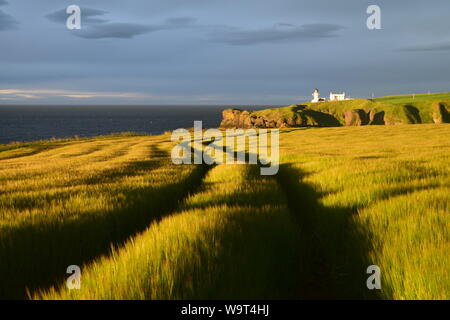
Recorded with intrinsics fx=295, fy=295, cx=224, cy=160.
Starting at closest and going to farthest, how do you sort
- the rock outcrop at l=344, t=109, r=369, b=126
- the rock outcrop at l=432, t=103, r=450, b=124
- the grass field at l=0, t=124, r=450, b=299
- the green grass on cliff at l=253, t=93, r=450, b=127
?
the grass field at l=0, t=124, r=450, b=299 → the rock outcrop at l=432, t=103, r=450, b=124 → the green grass on cliff at l=253, t=93, r=450, b=127 → the rock outcrop at l=344, t=109, r=369, b=126

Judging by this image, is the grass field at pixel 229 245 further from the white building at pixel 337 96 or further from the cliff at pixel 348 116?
the white building at pixel 337 96

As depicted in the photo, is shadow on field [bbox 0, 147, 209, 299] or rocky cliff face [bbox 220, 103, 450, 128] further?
rocky cliff face [bbox 220, 103, 450, 128]

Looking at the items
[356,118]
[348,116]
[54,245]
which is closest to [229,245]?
[54,245]

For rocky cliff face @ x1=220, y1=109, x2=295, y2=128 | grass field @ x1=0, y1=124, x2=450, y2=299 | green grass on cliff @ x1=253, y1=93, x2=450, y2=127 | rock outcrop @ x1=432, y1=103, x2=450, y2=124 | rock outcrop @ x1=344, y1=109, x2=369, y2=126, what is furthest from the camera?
rock outcrop @ x1=344, y1=109, x2=369, y2=126

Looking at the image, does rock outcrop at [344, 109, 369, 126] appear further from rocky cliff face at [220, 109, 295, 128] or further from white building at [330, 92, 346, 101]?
white building at [330, 92, 346, 101]

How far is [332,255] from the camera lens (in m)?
4.14

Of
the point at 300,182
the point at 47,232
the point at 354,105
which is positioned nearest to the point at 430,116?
the point at 354,105

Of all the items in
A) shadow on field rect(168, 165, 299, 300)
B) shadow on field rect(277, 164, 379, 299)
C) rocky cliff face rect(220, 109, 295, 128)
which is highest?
rocky cliff face rect(220, 109, 295, 128)

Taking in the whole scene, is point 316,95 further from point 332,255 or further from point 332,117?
point 332,255

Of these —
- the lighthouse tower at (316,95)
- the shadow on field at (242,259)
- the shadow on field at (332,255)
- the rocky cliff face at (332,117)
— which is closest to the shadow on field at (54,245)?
the shadow on field at (242,259)

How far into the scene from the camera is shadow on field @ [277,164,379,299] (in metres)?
3.30

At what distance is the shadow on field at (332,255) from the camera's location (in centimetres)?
330

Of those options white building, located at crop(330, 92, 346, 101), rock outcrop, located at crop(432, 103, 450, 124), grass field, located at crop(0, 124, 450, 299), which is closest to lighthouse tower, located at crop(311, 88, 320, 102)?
white building, located at crop(330, 92, 346, 101)

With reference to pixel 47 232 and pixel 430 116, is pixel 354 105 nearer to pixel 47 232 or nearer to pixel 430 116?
pixel 430 116
